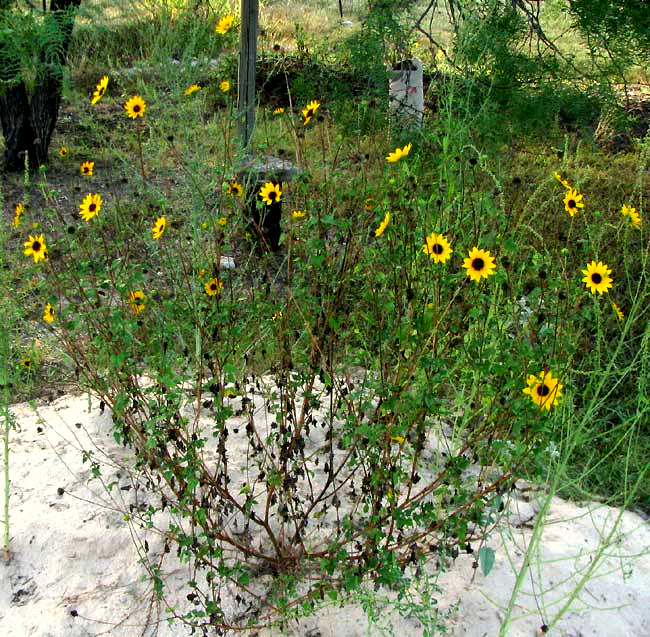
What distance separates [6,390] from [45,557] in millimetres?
489

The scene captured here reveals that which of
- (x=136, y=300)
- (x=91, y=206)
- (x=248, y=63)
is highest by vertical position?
(x=91, y=206)

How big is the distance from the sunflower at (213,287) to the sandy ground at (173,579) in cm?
53

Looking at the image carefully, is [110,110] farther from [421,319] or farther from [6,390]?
[421,319]

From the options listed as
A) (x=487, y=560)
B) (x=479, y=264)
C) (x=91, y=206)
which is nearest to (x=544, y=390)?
(x=479, y=264)

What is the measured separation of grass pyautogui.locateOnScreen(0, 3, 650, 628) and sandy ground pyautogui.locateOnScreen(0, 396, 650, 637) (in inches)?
6.7

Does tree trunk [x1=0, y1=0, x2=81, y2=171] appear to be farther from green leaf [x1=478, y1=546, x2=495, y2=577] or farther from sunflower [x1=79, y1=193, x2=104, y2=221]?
green leaf [x1=478, y1=546, x2=495, y2=577]

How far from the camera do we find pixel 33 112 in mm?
5777

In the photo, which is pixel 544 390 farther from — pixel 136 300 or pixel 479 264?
pixel 136 300

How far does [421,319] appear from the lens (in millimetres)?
1697

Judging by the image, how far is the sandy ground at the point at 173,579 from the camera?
194 centimetres

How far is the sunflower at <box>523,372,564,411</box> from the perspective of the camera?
5.43 ft

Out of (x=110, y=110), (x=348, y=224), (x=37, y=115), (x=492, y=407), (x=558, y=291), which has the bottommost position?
(x=110, y=110)

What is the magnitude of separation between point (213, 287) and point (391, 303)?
463 mm

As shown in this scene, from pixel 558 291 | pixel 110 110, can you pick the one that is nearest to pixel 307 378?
pixel 558 291
